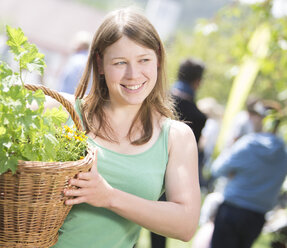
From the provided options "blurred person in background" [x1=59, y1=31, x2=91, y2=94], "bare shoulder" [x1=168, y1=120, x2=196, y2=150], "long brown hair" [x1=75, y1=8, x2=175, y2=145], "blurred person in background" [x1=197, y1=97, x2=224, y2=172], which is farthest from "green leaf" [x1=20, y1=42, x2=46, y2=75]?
"blurred person in background" [x1=197, y1=97, x2=224, y2=172]

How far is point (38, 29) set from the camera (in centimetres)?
4288

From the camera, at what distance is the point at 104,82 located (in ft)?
6.56

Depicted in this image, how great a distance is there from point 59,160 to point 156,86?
652 millimetres

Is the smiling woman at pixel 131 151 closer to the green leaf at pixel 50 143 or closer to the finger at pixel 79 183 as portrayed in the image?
the finger at pixel 79 183

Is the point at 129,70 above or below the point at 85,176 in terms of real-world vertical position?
above

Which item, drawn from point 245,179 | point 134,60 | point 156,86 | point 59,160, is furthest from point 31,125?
point 245,179

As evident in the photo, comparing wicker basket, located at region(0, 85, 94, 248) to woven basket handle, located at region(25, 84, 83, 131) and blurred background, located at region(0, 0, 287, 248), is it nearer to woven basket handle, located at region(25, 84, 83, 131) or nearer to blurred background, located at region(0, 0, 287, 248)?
woven basket handle, located at region(25, 84, 83, 131)

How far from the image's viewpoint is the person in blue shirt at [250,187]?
426 cm

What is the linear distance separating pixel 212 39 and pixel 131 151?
17.6 m

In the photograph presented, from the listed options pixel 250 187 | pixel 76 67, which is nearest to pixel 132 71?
pixel 250 187

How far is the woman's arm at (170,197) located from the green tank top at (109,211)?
58mm

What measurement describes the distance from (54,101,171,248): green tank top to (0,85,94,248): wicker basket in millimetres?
159

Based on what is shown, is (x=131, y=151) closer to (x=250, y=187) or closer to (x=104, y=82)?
(x=104, y=82)

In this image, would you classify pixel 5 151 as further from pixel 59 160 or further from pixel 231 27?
pixel 231 27
